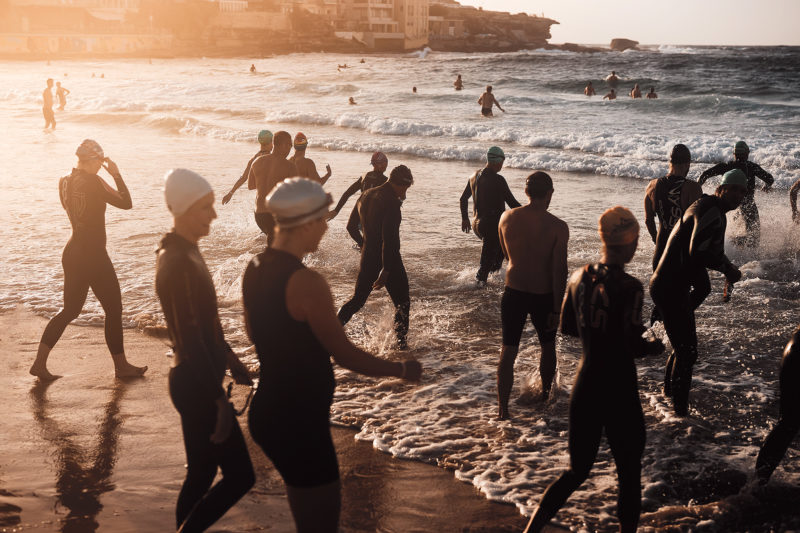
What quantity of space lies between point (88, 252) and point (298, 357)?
382 cm

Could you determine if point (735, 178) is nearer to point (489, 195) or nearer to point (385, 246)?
point (385, 246)

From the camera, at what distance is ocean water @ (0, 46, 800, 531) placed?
543 centimetres

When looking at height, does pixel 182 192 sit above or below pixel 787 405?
above

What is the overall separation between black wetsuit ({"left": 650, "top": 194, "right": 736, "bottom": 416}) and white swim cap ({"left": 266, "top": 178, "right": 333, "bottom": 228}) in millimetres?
3472

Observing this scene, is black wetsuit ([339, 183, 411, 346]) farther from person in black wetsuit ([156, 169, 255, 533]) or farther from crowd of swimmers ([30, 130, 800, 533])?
person in black wetsuit ([156, 169, 255, 533])

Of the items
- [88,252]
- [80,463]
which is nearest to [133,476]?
[80,463]

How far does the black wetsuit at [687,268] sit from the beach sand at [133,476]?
6.59ft

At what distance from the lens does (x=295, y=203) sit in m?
3.04

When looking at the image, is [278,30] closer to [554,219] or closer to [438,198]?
[438,198]

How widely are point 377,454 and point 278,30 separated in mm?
128484

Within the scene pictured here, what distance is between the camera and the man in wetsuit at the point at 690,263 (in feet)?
18.1

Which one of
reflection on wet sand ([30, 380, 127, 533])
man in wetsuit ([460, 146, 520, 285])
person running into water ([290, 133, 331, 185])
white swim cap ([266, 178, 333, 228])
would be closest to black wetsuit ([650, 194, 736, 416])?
man in wetsuit ([460, 146, 520, 285])

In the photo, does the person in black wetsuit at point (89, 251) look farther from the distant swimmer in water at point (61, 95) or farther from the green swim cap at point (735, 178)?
the distant swimmer in water at point (61, 95)

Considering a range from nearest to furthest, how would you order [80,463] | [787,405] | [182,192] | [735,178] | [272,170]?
[182,192], [787,405], [80,463], [735,178], [272,170]
